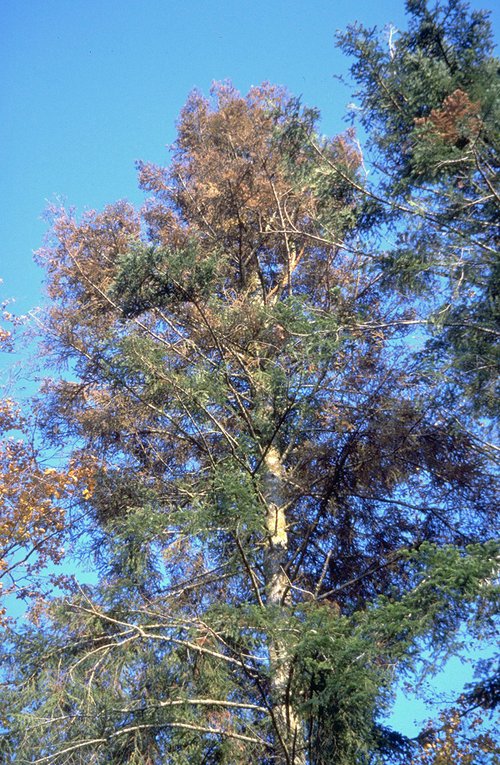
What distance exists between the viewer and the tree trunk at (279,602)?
7453 millimetres

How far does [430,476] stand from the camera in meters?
11.2

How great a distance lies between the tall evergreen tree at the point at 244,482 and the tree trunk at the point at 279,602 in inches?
1.7

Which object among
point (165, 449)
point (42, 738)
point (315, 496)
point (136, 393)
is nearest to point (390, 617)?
point (42, 738)

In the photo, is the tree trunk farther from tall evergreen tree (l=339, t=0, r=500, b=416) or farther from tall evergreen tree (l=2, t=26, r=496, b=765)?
tall evergreen tree (l=339, t=0, r=500, b=416)

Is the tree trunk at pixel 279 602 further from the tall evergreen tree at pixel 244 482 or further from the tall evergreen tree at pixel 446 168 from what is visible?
the tall evergreen tree at pixel 446 168

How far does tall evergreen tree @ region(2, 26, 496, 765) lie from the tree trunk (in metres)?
0.04

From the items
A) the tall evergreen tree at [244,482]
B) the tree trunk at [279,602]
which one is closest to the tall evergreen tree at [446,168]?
the tall evergreen tree at [244,482]

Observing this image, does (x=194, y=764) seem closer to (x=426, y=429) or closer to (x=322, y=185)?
(x=426, y=429)

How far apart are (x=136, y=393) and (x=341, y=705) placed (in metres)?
5.15

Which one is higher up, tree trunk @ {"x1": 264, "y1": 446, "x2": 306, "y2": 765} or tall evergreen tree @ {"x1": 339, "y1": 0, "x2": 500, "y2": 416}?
tall evergreen tree @ {"x1": 339, "y1": 0, "x2": 500, "y2": 416}

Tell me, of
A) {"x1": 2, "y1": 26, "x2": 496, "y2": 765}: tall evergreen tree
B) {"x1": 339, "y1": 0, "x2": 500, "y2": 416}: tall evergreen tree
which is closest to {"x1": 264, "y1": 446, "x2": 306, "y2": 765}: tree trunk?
{"x1": 2, "y1": 26, "x2": 496, "y2": 765}: tall evergreen tree

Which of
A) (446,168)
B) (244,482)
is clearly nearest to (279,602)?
(244,482)

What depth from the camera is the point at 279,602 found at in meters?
9.24

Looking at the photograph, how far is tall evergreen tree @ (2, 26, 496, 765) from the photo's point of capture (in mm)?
7320
